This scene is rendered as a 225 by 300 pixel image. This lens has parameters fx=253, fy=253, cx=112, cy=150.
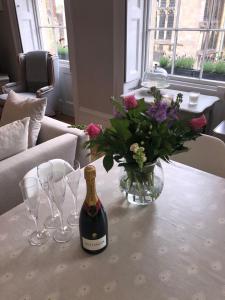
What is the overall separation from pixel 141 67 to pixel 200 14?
2.43 ft

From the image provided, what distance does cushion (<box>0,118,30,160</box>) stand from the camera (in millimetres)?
1403

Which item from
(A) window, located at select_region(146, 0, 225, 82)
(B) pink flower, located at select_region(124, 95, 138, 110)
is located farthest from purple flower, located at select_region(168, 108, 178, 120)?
(A) window, located at select_region(146, 0, 225, 82)

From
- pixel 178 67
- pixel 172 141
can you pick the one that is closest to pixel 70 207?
pixel 172 141

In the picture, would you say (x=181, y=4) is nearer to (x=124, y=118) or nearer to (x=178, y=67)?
(x=178, y=67)

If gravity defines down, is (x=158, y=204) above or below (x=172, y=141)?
below

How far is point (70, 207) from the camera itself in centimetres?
91

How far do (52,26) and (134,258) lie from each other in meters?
3.69

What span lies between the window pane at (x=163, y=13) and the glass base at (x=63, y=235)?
7.35 feet

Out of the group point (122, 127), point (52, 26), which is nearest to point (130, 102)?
point (122, 127)

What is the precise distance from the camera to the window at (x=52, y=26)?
344cm

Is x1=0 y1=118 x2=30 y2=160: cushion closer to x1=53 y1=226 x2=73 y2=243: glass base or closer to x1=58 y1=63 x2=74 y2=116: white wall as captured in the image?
x1=53 y1=226 x2=73 y2=243: glass base

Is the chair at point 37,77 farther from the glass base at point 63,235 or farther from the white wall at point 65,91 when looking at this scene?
the glass base at point 63,235

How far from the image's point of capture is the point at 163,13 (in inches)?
94.6

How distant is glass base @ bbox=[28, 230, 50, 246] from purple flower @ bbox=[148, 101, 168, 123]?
1.62 ft
